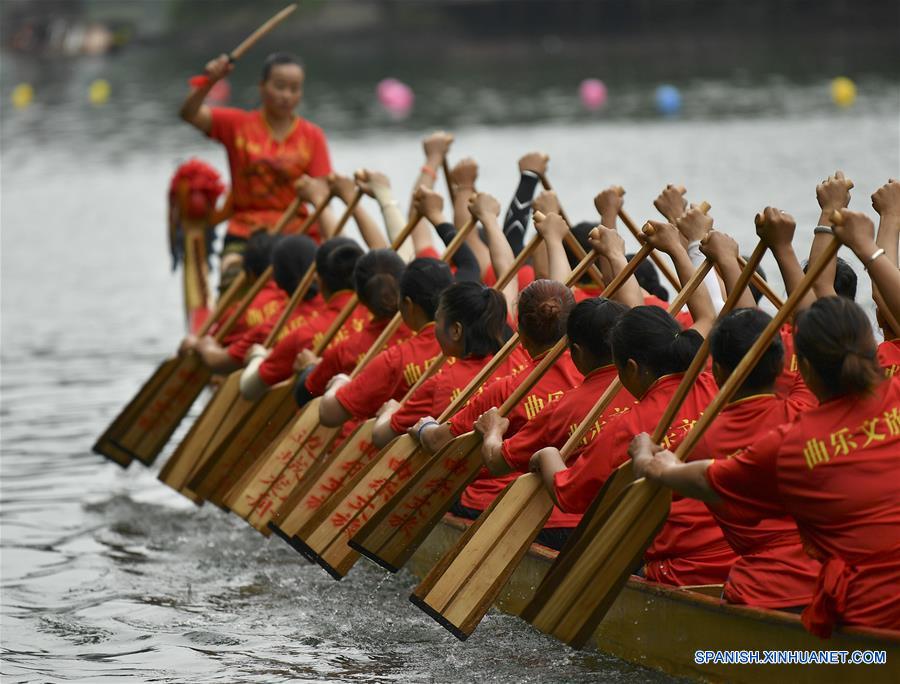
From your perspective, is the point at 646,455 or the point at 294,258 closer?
the point at 646,455

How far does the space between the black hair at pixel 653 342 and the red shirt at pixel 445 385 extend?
1.06m

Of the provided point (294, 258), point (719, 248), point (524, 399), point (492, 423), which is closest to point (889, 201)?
point (719, 248)

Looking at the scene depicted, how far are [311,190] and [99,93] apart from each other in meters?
30.2

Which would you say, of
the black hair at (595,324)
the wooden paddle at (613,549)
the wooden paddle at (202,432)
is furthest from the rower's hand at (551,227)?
the wooden paddle at (613,549)

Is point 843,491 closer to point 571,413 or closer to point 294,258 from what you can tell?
point 571,413

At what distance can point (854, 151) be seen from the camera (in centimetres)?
2038

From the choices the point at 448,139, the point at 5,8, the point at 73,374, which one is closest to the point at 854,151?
the point at 73,374

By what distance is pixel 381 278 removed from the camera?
692 centimetres

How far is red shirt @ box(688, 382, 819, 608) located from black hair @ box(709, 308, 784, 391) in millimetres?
56

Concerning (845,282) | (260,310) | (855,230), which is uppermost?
(845,282)

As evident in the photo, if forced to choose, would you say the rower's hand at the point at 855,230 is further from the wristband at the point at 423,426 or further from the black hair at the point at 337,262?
the black hair at the point at 337,262

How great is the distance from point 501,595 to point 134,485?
372 centimetres

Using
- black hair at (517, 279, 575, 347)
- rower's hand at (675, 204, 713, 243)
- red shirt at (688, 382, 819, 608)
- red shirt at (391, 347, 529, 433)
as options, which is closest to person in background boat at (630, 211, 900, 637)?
red shirt at (688, 382, 819, 608)

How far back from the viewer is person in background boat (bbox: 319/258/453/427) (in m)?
6.39
